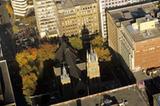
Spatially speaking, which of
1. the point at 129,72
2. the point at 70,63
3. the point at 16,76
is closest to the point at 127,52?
the point at 129,72

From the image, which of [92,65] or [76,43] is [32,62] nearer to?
[76,43]

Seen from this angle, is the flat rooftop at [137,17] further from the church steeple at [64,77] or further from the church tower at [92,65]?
the church steeple at [64,77]

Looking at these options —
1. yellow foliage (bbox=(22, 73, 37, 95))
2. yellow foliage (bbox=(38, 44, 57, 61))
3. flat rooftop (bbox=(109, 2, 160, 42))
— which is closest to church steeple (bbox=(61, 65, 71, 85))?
yellow foliage (bbox=(22, 73, 37, 95))

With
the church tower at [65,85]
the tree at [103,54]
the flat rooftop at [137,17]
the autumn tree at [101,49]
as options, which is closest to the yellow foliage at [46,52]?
the autumn tree at [101,49]

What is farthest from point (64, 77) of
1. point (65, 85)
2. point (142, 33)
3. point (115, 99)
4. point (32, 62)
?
point (142, 33)

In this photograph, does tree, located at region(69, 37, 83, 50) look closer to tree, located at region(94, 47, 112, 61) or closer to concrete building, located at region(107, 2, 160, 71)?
tree, located at region(94, 47, 112, 61)

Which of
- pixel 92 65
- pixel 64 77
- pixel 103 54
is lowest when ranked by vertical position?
pixel 64 77

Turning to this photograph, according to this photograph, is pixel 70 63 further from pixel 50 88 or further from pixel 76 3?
pixel 76 3
